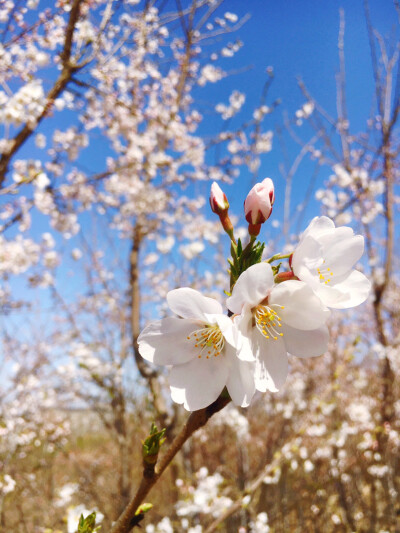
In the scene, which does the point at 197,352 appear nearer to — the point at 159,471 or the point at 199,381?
the point at 199,381

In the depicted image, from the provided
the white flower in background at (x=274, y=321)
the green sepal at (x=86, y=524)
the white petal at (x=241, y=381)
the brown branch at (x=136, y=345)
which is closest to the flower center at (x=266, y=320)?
the white flower in background at (x=274, y=321)

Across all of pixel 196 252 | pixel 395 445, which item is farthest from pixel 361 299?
pixel 196 252

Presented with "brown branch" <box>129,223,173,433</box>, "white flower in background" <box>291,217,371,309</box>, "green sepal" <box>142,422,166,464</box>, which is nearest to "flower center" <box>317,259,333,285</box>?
"white flower in background" <box>291,217,371,309</box>

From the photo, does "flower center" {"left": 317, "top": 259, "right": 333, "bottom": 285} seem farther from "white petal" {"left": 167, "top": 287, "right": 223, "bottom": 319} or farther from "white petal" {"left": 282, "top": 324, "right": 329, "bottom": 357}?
"white petal" {"left": 167, "top": 287, "right": 223, "bottom": 319}

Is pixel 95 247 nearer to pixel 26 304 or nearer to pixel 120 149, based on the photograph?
pixel 26 304

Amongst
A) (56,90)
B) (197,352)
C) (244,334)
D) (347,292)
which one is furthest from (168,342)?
(56,90)
